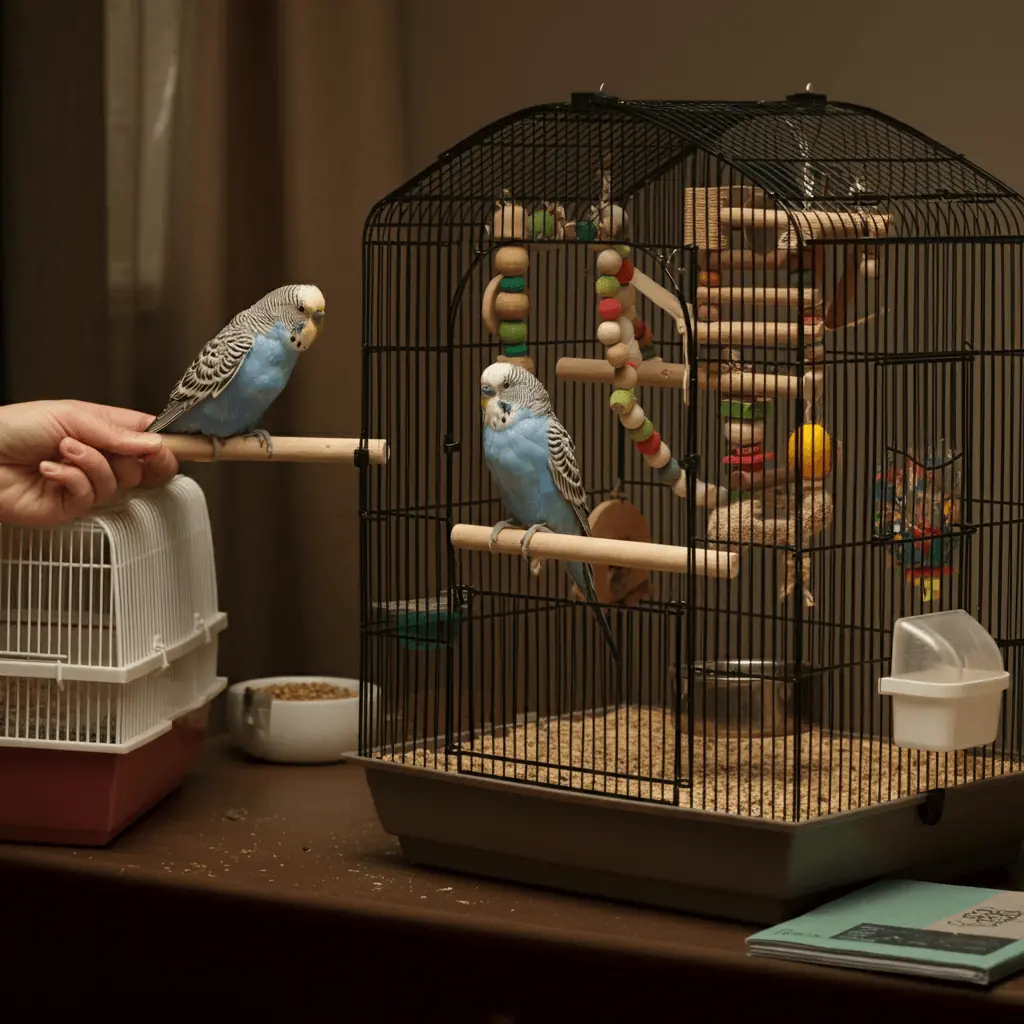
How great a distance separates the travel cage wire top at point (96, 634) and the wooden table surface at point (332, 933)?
148 millimetres

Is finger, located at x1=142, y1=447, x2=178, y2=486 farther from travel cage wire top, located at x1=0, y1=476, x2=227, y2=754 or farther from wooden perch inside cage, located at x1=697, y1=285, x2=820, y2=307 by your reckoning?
wooden perch inside cage, located at x1=697, y1=285, x2=820, y2=307

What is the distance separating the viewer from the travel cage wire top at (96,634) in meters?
2.10

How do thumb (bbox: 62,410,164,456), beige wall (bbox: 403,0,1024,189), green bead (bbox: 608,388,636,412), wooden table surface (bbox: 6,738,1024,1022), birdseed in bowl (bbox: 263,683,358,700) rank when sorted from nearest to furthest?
wooden table surface (bbox: 6,738,1024,1022), green bead (bbox: 608,388,636,412), thumb (bbox: 62,410,164,456), beige wall (bbox: 403,0,1024,189), birdseed in bowl (bbox: 263,683,358,700)

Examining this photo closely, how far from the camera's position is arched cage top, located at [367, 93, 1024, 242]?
6.30 ft

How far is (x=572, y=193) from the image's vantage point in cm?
225

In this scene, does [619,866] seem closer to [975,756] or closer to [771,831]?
[771,831]

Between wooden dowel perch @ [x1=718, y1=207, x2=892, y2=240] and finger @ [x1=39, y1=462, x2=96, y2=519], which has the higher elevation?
wooden dowel perch @ [x1=718, y1=207, x2=892, y2=240]

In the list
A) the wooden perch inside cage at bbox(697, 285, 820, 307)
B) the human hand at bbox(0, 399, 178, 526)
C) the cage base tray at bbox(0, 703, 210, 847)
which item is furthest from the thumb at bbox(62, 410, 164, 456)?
the wooden perch inside cage at bbox(697, 285, 820, 307)

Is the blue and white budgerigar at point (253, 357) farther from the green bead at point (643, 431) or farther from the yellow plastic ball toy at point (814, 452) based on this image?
the yellow plastic ball toy at point (814, 452)

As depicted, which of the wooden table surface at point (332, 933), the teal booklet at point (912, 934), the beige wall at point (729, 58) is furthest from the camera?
the beige wall at point (729, 58)

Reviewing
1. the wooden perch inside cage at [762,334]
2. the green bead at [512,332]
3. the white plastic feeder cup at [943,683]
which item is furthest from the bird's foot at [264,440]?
the white plastic feeder cup at [943,683]

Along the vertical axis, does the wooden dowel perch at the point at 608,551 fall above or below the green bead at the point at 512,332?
below

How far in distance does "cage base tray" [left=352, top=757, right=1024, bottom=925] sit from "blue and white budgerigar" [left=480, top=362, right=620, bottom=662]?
24 centimetres

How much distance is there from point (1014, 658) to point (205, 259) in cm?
138
